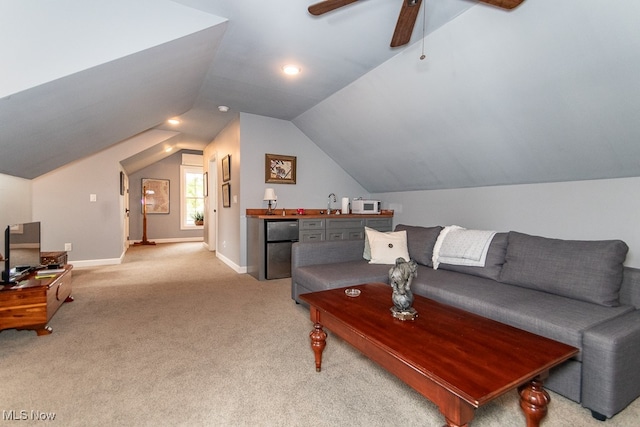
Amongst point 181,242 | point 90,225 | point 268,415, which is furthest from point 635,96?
point 181,242

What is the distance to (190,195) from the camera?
8273 mm

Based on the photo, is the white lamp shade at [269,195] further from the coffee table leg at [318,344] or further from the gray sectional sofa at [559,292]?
the coffee table leg at [318,344]

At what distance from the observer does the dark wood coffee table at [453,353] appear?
3.28 ft

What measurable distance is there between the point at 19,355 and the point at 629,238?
4616 mm

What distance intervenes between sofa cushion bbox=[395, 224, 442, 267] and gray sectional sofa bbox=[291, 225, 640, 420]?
0.01 metres

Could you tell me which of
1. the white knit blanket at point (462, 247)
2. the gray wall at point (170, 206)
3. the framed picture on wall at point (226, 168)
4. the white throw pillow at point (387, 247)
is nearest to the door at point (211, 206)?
the framed picture on wall at point (226, 168)

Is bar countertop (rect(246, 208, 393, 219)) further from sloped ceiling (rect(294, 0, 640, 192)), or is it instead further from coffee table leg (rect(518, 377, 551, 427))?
coffee table leg (rect(518, 377, 551, 427))

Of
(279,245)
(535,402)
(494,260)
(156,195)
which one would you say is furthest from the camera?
(156,195)

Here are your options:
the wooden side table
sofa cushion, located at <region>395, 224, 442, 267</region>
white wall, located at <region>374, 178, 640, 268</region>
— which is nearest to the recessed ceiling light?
sofa cushion, located at <region>395, 224, 442, 267</region>

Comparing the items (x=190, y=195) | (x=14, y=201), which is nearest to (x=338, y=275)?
(x=14, y=201)

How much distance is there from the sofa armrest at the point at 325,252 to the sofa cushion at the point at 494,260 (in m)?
1.13

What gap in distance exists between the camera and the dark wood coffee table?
100 centimetres

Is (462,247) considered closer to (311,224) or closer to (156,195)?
(311,224)

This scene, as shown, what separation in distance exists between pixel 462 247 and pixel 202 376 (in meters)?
2.33
